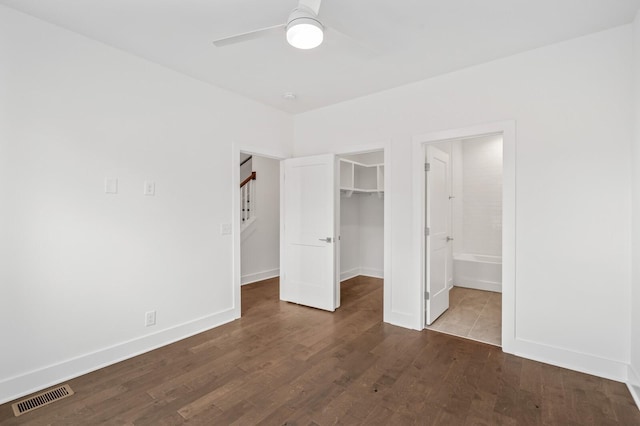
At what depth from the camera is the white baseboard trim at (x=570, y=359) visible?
92.9 inches

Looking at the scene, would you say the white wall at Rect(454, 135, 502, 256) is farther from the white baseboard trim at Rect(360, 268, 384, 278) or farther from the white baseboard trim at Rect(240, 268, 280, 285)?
the white baseboard trim at Rect(240, 268, 280, 285)

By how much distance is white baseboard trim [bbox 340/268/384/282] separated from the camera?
5598mm

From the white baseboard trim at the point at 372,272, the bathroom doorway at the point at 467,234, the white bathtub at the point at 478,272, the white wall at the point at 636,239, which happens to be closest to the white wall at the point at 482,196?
the bathroom doorway at the point at 467,234

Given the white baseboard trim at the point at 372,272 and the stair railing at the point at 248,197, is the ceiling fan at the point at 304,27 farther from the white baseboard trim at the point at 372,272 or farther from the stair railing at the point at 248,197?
the white baseboard trim at the point at 372,272

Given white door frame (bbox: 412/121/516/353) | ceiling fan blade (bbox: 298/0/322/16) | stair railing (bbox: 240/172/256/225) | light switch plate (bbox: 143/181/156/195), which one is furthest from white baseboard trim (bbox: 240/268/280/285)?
ceiling fan blade (bbox: 298/0/322/16)

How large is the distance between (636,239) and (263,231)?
16.4 ft

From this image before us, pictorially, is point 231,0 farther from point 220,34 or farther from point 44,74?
point 44,74

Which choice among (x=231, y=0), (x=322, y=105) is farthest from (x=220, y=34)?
(x=322, y=105)

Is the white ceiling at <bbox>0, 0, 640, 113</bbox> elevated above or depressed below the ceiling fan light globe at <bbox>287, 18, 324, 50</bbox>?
above

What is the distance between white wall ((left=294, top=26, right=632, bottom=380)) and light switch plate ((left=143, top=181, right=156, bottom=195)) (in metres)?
3.08

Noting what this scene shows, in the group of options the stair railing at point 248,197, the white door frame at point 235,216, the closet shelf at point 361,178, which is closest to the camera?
the white door frame at point 235,216

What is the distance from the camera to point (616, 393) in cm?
219

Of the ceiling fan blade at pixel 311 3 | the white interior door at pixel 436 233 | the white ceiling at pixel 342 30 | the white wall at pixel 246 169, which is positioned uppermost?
the white ceiling at pixel 342 30

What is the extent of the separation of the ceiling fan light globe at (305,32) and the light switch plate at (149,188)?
2.00 meters
